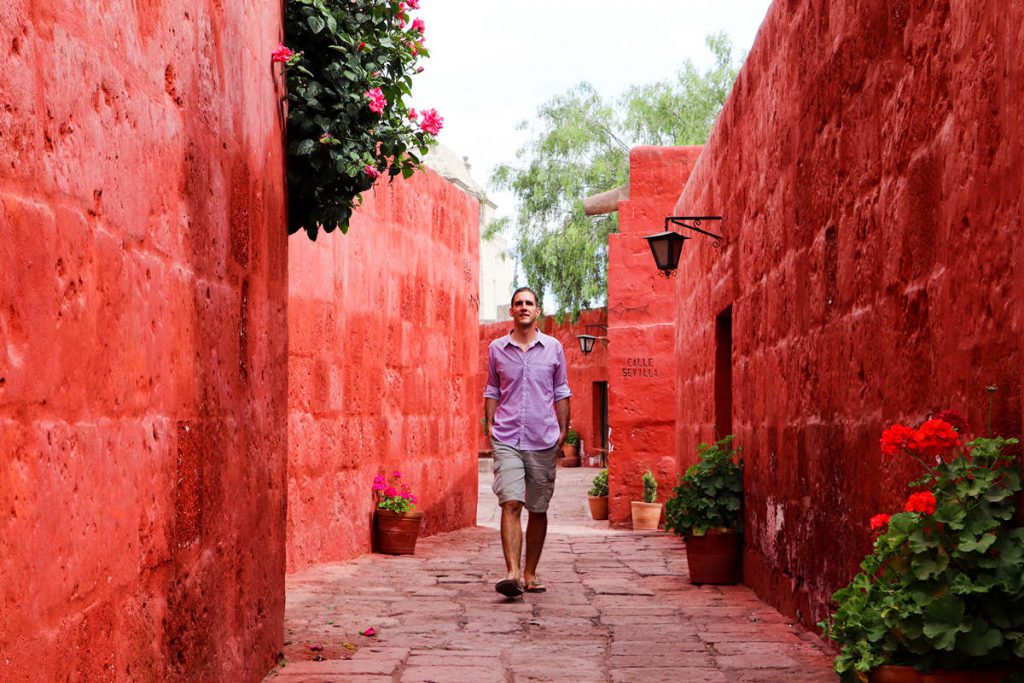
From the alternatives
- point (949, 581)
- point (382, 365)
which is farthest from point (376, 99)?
point (382, 365)

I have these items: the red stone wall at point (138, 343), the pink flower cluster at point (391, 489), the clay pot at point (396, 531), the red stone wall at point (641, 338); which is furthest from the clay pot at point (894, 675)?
the red stone wall at point (641, 338)

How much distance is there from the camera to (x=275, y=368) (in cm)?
446

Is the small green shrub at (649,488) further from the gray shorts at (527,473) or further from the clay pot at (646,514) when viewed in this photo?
the gray shorts at (527,473)

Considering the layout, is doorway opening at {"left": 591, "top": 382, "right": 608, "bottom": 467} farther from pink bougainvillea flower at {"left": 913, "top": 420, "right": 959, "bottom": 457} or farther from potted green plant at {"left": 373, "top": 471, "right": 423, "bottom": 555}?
pink bougainvillea flower at {"left": 913, "top": 420, "right": 959, "bottom": 457}

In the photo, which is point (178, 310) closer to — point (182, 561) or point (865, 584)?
point (182, 561)

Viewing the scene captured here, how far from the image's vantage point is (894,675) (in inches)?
112

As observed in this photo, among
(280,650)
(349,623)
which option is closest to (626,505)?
(349,623)

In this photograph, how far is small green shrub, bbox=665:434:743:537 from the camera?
707 cm

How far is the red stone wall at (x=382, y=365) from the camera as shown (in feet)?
25.1

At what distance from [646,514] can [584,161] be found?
46.7 ft

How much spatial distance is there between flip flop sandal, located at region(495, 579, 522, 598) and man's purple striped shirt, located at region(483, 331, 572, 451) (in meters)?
0.75

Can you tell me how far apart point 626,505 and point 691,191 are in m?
5.26

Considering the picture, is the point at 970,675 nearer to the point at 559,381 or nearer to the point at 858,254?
the point at 858,254

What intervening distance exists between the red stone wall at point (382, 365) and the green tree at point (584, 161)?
12826 mm
